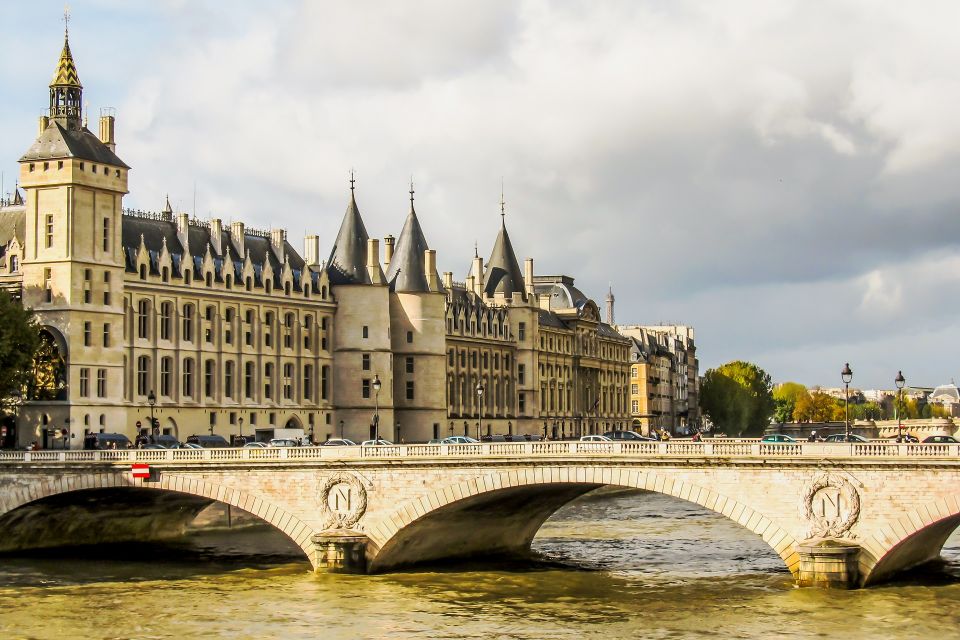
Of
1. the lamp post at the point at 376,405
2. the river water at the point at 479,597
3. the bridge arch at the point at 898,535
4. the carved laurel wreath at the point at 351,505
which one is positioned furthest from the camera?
the lamp post at the point at 376,405

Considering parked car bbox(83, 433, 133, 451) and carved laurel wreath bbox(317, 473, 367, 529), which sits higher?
parked car bbox(83, 433, 133, 451)

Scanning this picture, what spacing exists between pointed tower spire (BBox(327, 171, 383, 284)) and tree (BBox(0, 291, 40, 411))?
3767cm

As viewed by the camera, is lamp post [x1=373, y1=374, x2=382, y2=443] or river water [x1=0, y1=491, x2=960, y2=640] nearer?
river water [x1=0, y1=491, x2=960, y2=640]

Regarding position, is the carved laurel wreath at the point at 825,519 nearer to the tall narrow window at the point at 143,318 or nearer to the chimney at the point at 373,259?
Result: the tall narrow window at the point at 143,318

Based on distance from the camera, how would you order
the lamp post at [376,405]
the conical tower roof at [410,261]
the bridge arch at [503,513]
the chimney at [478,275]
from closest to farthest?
the bridge arch at [503,513] < the lamp post at [376,405] < the conical tower roof at [410,261] < the chimney at [478,275]

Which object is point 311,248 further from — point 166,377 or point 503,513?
point 503,513

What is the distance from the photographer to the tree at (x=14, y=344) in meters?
88.7

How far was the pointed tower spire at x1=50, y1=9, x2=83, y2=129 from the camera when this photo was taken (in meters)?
100

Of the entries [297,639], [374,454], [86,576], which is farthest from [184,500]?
[297,639]

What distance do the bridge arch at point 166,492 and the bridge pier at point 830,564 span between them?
19.8 m

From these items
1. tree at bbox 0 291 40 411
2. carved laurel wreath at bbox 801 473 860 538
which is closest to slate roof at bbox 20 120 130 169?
tree at bbox 0 291 40 411

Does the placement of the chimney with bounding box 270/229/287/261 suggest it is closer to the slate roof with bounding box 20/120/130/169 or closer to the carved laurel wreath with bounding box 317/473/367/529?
the slate roof with bounding box 20/120/130/169

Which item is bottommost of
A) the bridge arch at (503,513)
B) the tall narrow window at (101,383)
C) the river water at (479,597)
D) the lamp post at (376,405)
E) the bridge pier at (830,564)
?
the river water at (479,597)

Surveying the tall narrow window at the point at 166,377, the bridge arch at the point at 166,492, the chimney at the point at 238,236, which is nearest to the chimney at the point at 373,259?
the chimney at the point at 238,236
